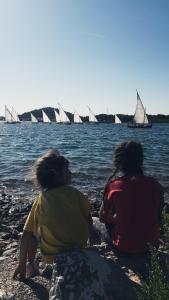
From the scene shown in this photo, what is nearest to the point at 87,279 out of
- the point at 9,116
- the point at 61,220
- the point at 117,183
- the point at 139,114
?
the point at 61,220

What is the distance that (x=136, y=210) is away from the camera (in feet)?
17.1

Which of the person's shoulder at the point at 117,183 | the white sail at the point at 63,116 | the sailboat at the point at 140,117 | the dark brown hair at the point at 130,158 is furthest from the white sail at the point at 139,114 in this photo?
the person's shoulder at the point at 117,183

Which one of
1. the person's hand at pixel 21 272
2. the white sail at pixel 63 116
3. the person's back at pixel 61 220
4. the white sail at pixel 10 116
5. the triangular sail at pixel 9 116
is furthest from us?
the white sail at pixel 10 116

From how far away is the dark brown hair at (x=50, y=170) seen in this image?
518 cm

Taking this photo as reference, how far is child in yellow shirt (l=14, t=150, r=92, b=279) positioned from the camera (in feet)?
16.4

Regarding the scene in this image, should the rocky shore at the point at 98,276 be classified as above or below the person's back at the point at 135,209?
below

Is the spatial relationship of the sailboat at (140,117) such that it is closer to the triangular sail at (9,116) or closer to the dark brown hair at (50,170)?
the triangular sail at (9,116)

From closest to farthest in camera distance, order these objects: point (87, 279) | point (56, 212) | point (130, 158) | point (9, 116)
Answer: point (87, 279), point (56, 212), point (130, 158), point (9, 116)

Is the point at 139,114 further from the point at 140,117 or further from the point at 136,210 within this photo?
the point at 136,210

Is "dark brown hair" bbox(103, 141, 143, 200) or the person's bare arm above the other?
"dark brown hair" bbox(103, 141, 143, 200)

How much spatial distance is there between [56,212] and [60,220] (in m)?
0.10

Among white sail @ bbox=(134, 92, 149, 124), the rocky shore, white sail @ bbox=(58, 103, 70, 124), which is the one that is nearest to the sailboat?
white sail @ bbox=(134, 92, 149, 124)

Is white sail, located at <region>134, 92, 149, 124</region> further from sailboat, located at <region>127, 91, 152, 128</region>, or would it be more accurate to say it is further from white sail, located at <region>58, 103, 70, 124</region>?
white sail, located at <region>58, 103, 70, 124</region>

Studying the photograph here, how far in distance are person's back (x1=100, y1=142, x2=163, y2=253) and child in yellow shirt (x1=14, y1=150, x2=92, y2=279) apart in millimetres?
348
